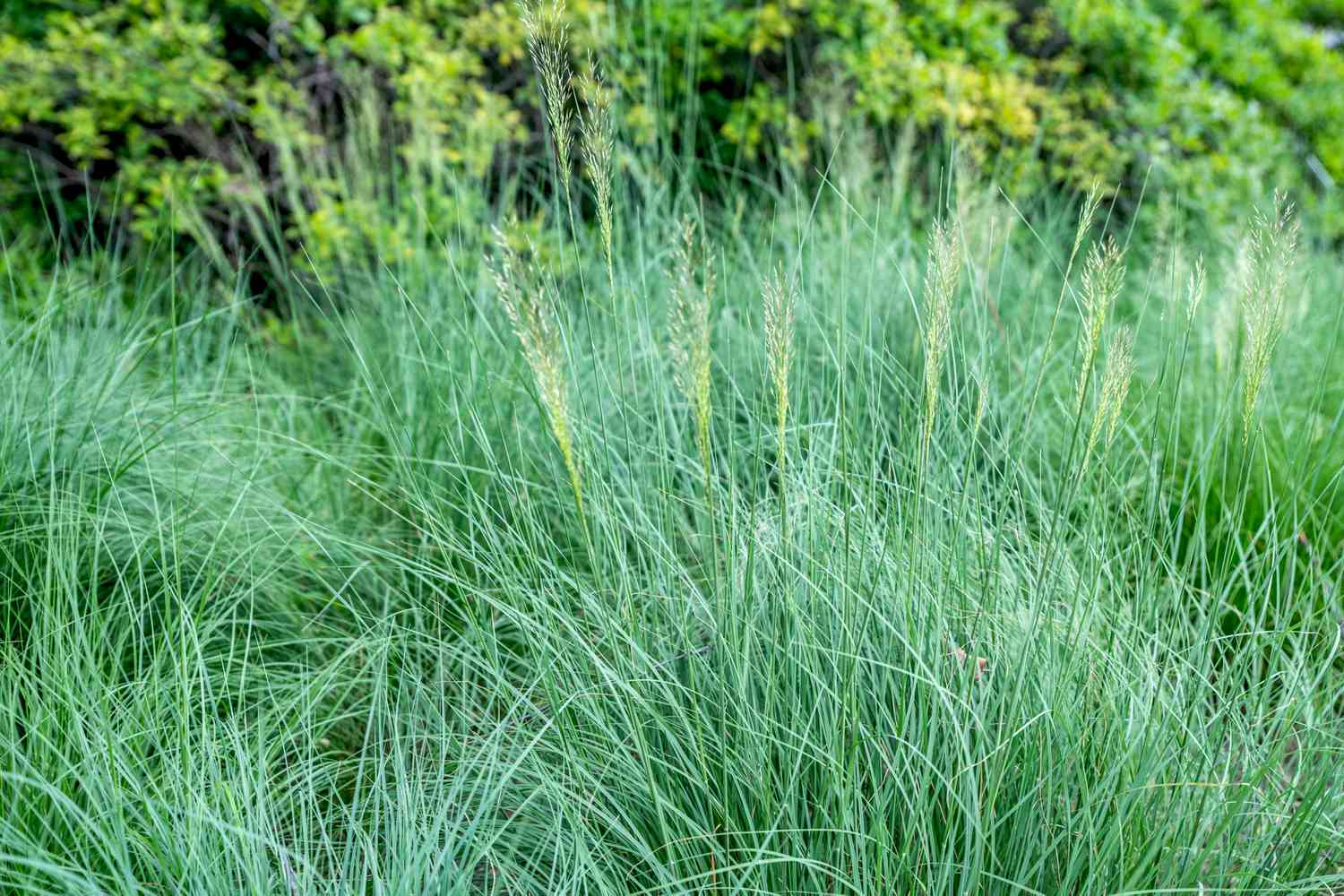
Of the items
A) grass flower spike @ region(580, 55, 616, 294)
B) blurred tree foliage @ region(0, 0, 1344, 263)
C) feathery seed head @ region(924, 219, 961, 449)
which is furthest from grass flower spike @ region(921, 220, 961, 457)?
blurred tree foliage @ region(0, 0, 1344, 263)

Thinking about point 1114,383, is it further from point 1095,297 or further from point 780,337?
point 780,337

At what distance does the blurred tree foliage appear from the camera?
15.5 feet

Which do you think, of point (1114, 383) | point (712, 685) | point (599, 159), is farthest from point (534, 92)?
point (1114, 383)

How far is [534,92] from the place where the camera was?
532 centimetres

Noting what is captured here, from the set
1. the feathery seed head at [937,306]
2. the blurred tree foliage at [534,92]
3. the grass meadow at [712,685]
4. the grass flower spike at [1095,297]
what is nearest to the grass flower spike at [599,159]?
the grass meadow at [712,685]

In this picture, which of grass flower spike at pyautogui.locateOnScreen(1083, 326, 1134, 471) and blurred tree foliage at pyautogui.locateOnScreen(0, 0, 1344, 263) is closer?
grass flower spike at pyautogui.locateOnScreen(1083, 326, 1134, 471)

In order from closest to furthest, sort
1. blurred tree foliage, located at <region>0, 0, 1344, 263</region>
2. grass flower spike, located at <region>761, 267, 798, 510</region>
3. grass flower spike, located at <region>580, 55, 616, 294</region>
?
1. grass flower spike, located at <region>761, 267, 798, 510</region>
2. grass flower spike, located at <region>580, 55, 616, 294</region>
3. blurred tree foliage, located at <region>0, 0, 1344, 263</region>

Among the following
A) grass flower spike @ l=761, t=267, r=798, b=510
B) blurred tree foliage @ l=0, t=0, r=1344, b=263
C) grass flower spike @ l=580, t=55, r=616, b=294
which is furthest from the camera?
blurred tree foliage @ l=0, t=0, r=1344, b=263

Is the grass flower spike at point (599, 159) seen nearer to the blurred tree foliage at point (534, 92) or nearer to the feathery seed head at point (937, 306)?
the feathery seed head at point (937, 306)

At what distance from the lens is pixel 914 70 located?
535cm

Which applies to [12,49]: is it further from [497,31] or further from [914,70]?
[914,70]

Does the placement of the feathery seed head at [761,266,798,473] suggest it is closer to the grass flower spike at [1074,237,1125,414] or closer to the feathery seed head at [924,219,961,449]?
the feathery seed head at [924,219,961,449]

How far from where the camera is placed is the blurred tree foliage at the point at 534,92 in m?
4.73

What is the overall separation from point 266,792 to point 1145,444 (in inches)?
92.1
